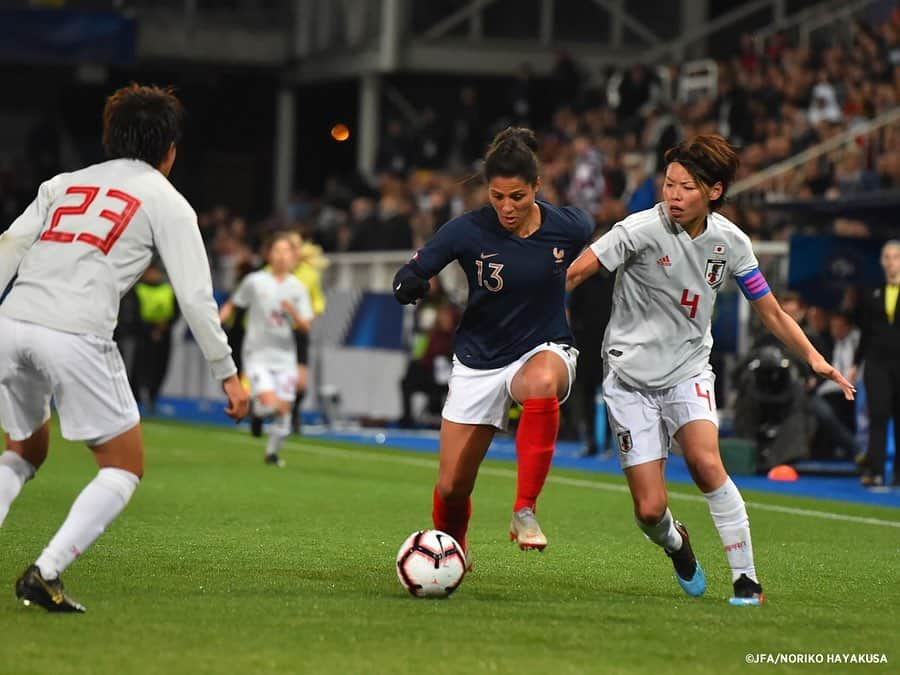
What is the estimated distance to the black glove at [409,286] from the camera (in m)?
8.27

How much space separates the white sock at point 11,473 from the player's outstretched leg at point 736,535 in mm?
3018

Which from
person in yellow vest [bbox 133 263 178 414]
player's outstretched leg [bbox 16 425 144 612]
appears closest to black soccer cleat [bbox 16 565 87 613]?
player's outstretched leg [bbox 16 425 144 612]

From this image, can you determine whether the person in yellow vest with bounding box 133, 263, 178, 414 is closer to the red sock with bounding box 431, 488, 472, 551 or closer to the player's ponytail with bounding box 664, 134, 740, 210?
the red sock with bounding box 431, 488, 472, 551

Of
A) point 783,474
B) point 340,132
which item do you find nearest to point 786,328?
point 783,474

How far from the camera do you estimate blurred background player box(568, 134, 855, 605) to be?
8.15m

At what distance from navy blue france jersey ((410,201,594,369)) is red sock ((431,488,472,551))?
2.27ft

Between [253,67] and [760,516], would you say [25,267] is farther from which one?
[253,67]

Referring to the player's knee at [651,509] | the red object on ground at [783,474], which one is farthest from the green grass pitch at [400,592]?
the red object on ground at [783,474]

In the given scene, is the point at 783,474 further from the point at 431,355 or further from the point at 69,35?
the point at 69,35

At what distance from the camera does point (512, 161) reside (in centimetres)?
835

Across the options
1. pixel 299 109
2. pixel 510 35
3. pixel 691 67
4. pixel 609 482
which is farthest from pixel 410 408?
pixel 299 109

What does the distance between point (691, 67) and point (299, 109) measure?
13653mm

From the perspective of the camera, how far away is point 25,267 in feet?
23.6

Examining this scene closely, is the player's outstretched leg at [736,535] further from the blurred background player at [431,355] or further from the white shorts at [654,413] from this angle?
the blurred background player at [431,355]
